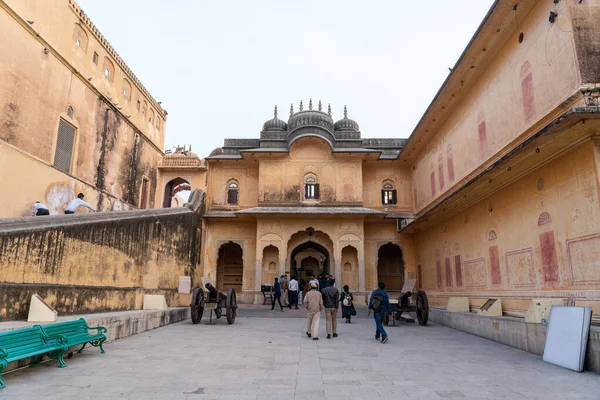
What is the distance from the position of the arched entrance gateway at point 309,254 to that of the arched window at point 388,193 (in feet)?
12.8

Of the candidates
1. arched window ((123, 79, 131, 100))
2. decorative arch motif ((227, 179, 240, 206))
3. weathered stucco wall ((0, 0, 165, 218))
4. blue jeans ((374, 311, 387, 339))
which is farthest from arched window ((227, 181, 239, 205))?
blue jeans ((374, 311, 387, 339))

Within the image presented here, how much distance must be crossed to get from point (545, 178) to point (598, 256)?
7.29 feet

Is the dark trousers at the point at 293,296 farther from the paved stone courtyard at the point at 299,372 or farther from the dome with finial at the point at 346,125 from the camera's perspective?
the dome with finial at the point at 346,125

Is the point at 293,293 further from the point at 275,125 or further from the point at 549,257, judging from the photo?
the point at 275,125

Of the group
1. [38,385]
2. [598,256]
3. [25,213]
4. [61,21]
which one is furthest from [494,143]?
[61,21]

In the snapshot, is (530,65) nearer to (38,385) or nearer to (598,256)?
(598,256)

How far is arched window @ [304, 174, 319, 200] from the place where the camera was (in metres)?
19.9

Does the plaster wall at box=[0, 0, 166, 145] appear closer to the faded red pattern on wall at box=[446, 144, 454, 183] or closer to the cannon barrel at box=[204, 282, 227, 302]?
the cannon barrel at box=[204, 282, 227, 302]

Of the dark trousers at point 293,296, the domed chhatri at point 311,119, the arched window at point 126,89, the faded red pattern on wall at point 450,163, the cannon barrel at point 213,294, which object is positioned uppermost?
the arched window at point 126,89

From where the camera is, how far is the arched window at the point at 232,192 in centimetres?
2105

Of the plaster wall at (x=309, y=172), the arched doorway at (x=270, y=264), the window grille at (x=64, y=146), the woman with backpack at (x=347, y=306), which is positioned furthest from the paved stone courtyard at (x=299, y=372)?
the plaster wall at (x=309, y=172)

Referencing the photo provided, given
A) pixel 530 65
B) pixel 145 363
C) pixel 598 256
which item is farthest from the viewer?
pixel 530 65

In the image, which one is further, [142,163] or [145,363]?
[142,163]

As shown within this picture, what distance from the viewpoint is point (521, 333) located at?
734cm
